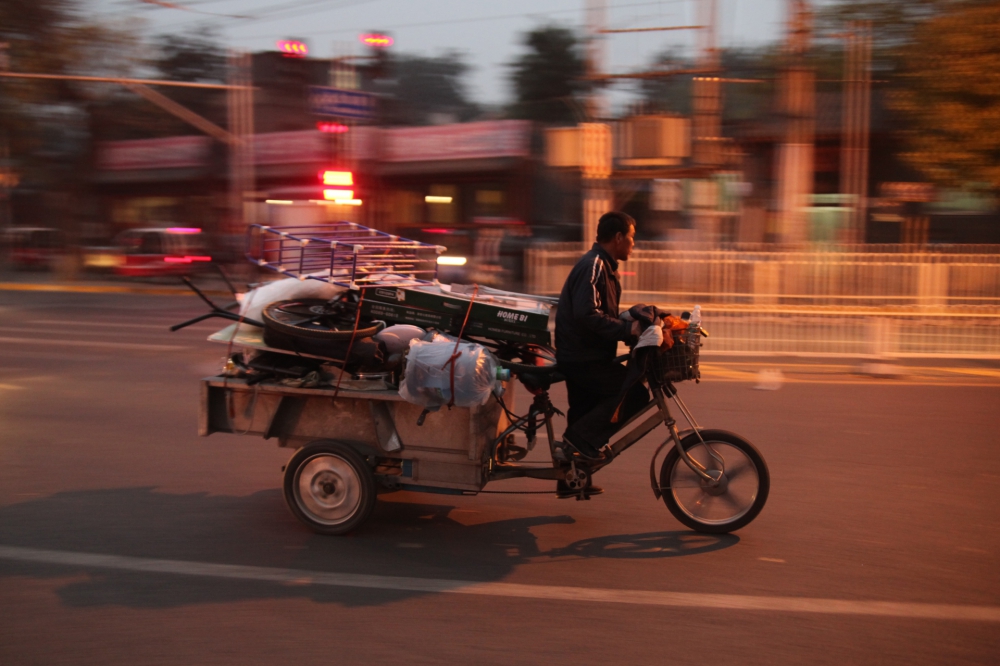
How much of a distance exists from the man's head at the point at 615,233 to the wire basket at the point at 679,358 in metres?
0.59

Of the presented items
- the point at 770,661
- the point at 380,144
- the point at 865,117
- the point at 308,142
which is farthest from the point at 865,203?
the point at 770,661

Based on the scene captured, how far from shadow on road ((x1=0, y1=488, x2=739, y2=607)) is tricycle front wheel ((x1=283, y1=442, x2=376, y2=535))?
0.11 meters

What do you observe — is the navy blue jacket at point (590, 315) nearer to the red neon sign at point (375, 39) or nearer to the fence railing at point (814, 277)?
the fence railing at point (814, 277)

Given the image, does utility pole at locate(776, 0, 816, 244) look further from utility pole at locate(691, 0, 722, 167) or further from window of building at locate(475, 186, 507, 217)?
window of building at locate(475, 186, 507, 217)

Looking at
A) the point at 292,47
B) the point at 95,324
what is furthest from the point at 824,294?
the point at 292,47

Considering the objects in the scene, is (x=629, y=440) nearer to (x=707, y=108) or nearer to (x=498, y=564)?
(x=498, y=564)

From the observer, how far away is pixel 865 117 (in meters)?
24.4

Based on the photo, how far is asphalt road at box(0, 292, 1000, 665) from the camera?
388 cm

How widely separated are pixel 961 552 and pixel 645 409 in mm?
1858

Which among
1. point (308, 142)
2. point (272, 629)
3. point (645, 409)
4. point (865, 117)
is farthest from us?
point (308, 142)

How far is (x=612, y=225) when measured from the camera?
520cm

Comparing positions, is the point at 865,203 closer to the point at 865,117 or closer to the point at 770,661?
the point at 865,117

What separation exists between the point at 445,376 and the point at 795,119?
41.1 ft

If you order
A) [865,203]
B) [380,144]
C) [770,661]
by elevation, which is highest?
[380,144]
